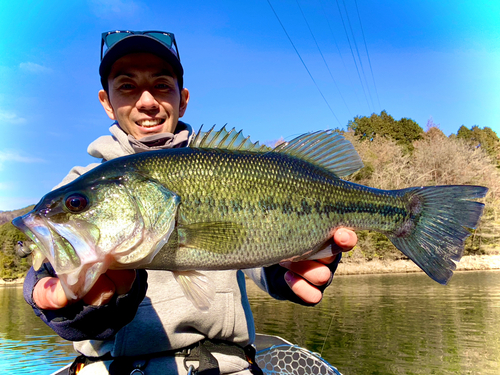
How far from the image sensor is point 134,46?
3.21 m

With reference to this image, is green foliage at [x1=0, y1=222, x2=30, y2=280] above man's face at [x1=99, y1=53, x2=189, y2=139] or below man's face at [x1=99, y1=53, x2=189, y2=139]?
below

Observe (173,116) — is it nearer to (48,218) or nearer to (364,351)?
(48,218)

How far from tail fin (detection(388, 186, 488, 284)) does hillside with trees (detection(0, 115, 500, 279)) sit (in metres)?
23.5

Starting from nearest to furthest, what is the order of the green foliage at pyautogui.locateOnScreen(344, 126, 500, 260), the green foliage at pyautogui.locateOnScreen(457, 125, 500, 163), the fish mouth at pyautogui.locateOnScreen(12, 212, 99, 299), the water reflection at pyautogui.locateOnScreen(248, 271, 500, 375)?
1. the fish mouth at pyautogui.locateOnScreen(12, 212, 99, 299)
2. the water reflection at pyautogui.locateOnScreen(248, 271, 500, 375)
3. the green foliage at pyautogui.locateOnScreen(344, 126, 500, 260)
4. the green foliage at pyautogui.locateOnScreen(457, 125, 500, 163)

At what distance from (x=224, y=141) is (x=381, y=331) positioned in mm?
12780

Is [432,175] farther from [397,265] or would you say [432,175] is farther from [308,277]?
[308,277]

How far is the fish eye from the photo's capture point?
79.8 inches

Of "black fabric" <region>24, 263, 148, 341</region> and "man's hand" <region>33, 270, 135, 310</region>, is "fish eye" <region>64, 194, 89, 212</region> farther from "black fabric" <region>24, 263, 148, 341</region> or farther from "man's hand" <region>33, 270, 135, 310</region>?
"black fabric" <region>24, 263, 148, 341</region>

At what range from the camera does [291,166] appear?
8.23 feet

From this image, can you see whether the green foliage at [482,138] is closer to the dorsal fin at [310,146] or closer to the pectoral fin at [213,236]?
the dorsal fin at [310,146]

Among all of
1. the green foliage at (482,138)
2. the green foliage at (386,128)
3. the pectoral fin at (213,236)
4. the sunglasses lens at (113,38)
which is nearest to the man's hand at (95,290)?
the pectoral fin at (213,236)

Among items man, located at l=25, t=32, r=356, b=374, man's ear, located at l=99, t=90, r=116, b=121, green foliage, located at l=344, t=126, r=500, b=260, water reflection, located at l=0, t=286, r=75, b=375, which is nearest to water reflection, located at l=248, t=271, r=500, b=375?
water reflection, located at l=0, t=286, r=75, b=375

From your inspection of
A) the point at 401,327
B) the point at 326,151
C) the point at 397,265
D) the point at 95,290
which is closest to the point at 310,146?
the point at 326,151

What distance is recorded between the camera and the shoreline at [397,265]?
101ft
